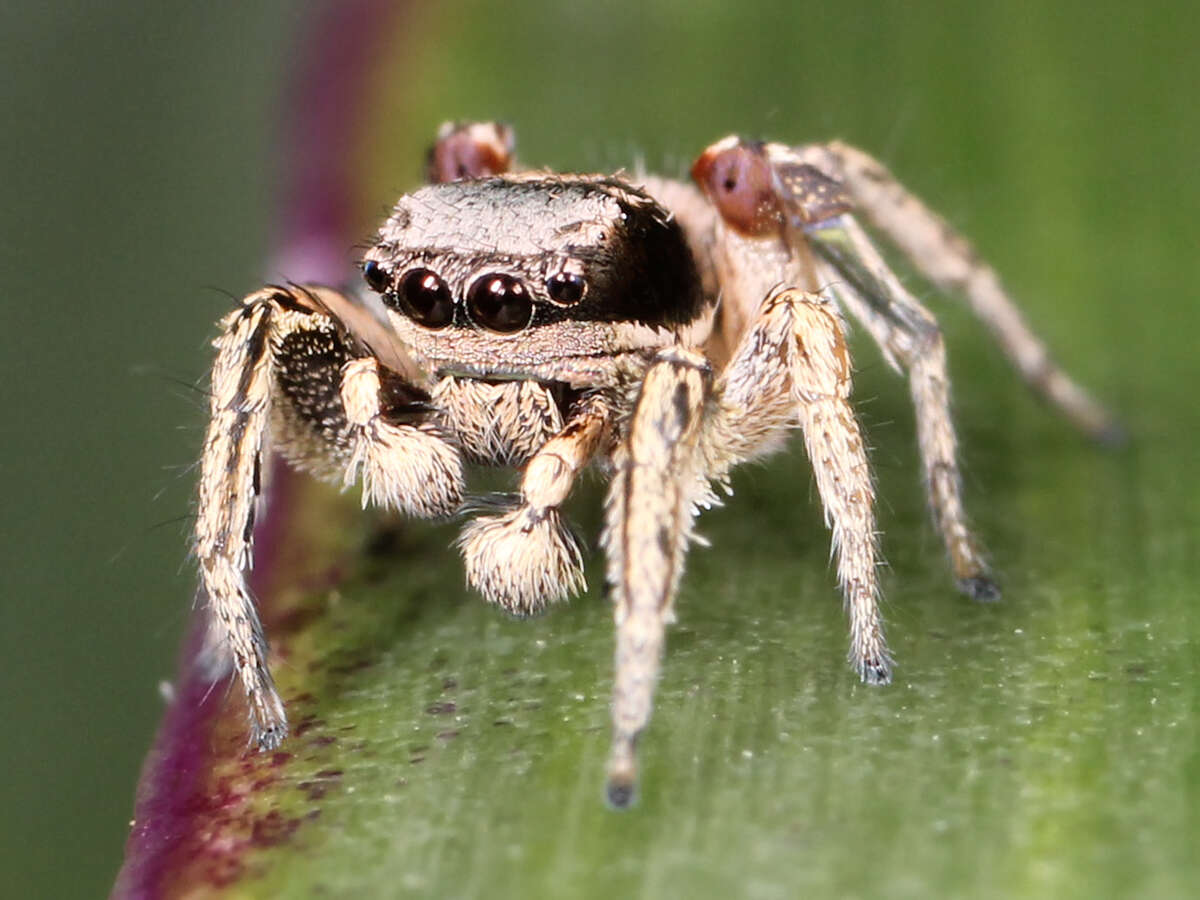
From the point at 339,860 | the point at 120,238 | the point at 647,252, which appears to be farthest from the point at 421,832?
the point at 120,238

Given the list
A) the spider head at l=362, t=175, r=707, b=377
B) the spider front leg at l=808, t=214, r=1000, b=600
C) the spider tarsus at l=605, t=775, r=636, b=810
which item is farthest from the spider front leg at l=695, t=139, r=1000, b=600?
the spider tarsus at l=605, t=775, r=636, b=810

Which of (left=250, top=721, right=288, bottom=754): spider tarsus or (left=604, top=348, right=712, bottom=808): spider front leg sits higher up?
(left=604, top=348, right=712, bottom=808): spider front leg

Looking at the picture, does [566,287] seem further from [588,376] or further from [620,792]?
[620,792]

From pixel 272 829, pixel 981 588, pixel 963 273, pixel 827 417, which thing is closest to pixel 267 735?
pixel 272 829

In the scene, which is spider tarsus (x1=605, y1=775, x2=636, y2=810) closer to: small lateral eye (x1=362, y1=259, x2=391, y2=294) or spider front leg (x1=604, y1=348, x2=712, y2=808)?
spider front leg (x1=604, y1=348, x2=712, y2=808)

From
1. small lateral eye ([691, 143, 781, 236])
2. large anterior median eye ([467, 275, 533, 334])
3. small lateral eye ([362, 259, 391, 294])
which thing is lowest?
large anterior median eye ([467, 275, 533, 334])

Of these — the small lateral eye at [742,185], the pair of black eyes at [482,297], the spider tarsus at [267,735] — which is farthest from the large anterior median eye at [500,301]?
the spider tarsus at [267,735]

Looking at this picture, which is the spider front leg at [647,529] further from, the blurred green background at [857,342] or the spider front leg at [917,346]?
the spider front leg at [917,346]
